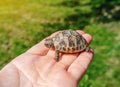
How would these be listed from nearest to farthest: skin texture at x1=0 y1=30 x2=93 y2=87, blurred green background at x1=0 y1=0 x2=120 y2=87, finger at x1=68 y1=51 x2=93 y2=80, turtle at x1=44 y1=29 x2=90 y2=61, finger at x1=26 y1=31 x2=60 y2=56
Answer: skin texture at x1=0 y1=30 x2=93 y2=87
finger at x1=68 y1=51 x2=93 y2=80
finger at x1=26 y1=31 x2=60 y2=56
turtle at x1=44 y1=29 x2=90 y2=61
blurred green background at x1=0 y1=0 x2=120 y2=87

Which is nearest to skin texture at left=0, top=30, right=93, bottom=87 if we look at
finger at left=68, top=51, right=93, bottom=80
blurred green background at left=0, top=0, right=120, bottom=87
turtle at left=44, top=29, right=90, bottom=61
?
finger at left=68, top=51, right=93, bottom=80

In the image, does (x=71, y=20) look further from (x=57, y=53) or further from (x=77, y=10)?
(x=57, y=53)

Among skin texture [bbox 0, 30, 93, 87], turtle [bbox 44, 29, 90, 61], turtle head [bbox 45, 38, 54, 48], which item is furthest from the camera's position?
turtle [bbox 44, 29, 90, 61]

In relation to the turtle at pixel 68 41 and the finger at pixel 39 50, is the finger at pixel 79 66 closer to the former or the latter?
the finger at pixel 39 50

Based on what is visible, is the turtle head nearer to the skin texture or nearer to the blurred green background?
the skin texture

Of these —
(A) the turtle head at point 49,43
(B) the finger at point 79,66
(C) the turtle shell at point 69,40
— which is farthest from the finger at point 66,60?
(C) the turtle shell at point 69,40

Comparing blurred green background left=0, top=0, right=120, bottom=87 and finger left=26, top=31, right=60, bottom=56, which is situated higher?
finger left=26, top=31, right=60, bottom=56

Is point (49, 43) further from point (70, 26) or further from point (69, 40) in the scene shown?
point (70, 26)
